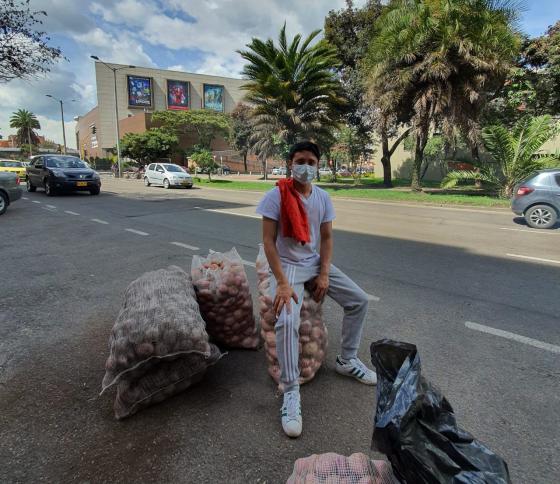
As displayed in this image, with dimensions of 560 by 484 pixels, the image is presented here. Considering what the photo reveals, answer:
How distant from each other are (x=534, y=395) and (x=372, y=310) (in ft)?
5.59

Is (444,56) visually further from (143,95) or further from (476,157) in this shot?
(143,95)

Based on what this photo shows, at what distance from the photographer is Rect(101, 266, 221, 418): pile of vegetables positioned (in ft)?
7.37

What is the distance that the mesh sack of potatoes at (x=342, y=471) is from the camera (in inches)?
56.7

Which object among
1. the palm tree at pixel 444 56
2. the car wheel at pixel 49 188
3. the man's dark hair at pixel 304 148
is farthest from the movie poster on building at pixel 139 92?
the man's dark hair at pixel 304 148

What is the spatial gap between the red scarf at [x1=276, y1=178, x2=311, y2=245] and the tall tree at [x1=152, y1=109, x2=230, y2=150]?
58.4 metres

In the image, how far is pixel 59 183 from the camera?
620 inches

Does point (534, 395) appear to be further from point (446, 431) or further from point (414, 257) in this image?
point (414, 257)

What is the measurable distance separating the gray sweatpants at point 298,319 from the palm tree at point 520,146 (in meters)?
14.7

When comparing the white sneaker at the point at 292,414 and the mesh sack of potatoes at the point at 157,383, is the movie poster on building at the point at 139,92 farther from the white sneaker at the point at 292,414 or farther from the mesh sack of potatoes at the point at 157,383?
the white sneaker at the point at 292,414

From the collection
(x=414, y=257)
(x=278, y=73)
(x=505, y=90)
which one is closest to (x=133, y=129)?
(x=278, y=73)

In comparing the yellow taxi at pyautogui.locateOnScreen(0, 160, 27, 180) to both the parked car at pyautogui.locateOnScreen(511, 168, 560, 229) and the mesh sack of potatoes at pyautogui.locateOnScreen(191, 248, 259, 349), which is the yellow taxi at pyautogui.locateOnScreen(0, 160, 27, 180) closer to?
the mesh sack of potatoes at pyautogui.locateOnScreen(191, 248, 259, 349)

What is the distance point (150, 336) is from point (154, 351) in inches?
3.7

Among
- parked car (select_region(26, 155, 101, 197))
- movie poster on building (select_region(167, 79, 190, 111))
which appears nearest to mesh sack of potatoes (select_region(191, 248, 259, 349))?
parked car (select_region(26, 155, 101, 197))

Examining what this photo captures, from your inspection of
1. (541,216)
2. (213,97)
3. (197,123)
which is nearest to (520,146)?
(541,216)
